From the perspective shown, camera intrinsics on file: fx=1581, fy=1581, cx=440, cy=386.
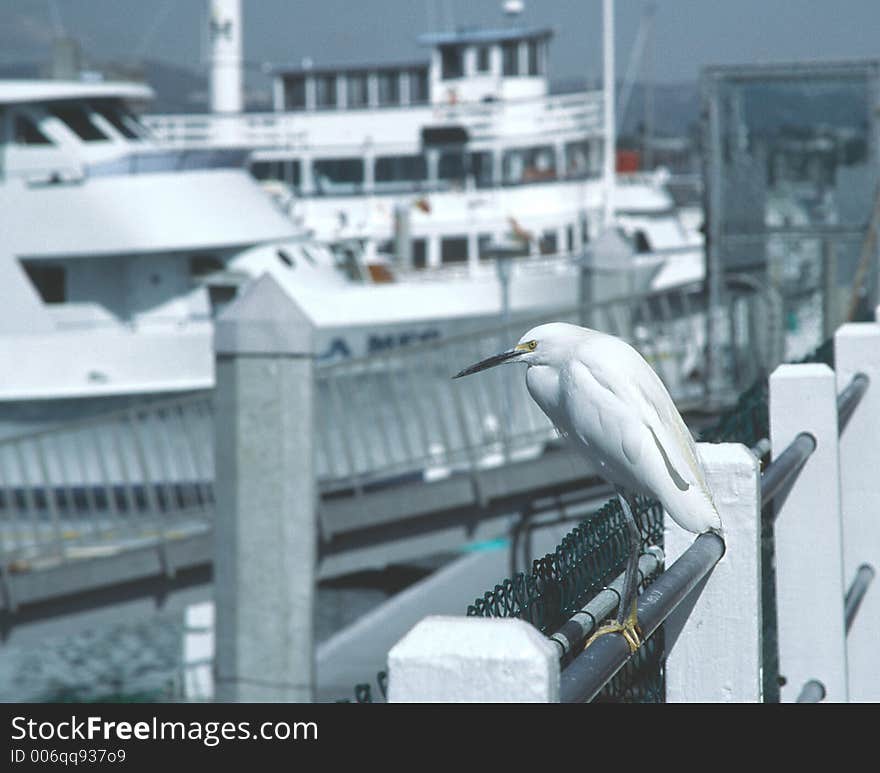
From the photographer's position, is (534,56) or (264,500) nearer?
(264,500)

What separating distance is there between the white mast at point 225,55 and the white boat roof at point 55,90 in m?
8.32

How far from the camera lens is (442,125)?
99.3 ft

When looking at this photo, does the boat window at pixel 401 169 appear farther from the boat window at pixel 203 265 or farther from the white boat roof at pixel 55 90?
the boat window at pixel 203 265

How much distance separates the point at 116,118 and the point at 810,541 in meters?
19.3

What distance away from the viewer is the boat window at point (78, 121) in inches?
818

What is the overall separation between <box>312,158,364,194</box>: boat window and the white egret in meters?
28.4

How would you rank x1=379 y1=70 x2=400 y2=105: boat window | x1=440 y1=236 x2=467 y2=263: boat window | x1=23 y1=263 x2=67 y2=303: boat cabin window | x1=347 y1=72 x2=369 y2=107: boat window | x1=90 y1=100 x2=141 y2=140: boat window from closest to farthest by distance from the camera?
x1=23 y1=263 x2=67 y2=303: boat cabin window, x1=90 y1=100 x2=141 y2=140: boat window, x1=440 y1=236 x2=467 y2=263: boat window, x1=347 y1=72 x2=369 y2=107: boat window, x1=379 y1=70 x2=400 y2=105: boat window

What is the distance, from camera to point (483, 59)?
110 feet

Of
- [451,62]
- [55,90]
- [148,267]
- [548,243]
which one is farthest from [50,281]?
[451,62]

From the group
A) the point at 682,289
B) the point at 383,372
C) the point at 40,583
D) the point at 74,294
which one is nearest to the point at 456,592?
the point at 383,372

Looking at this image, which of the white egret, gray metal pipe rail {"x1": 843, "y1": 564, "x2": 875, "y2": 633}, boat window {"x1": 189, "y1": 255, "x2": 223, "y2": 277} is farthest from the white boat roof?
the white egret

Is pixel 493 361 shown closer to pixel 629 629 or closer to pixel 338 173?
pixel 629 629

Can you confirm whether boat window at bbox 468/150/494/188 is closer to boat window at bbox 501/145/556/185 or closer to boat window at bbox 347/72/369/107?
boat window at bbox 501/145/556/185

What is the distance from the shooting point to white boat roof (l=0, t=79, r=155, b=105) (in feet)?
65.5
